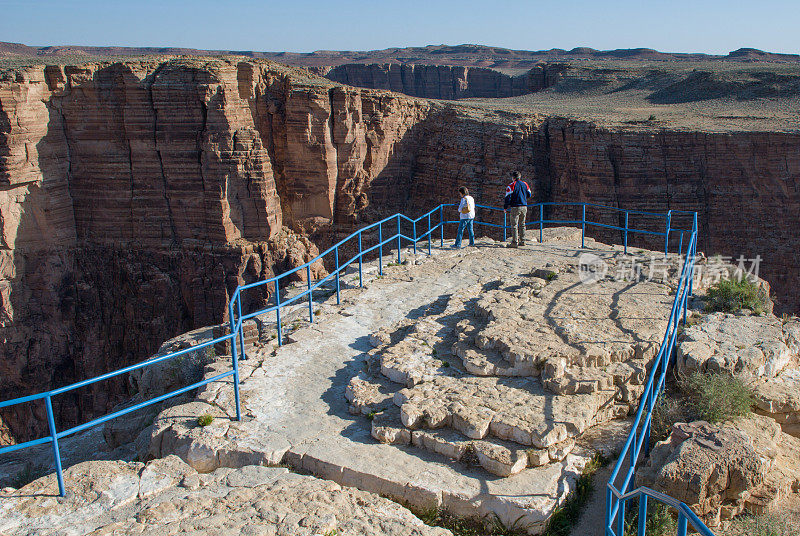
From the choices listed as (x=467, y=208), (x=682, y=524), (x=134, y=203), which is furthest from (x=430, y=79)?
(x=682, y=524)

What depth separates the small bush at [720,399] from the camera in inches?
261

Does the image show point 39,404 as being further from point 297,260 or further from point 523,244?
point 523,244

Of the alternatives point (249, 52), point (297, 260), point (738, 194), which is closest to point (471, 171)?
point (297, 260)

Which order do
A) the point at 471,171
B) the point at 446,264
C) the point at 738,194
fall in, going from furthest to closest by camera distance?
the point at 471,171, the point at 738,194, the point at 446,264

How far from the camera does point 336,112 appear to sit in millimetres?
28000

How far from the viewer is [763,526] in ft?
17.1

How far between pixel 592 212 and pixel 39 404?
21.7 m

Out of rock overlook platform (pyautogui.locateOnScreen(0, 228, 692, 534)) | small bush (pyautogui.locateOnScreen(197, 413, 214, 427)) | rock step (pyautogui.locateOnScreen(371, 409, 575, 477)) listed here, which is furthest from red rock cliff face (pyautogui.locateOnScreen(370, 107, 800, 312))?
small bush (pyautogui.locateOnScreen(197, 413, 214, 427))

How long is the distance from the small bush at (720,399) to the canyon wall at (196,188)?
19702 millimetres

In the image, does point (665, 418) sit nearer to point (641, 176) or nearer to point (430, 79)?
point (641, 176)

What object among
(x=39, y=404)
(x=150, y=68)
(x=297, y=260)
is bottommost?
(x=39, y=404)

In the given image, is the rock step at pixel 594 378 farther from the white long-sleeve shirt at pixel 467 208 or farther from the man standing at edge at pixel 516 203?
the white long-sleeve shirt at pixel 467 208

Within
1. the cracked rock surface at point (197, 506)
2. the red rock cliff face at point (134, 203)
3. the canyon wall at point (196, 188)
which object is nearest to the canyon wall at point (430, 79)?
the canyon wall at point (196, 188)

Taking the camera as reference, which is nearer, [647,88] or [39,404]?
[39,404]
